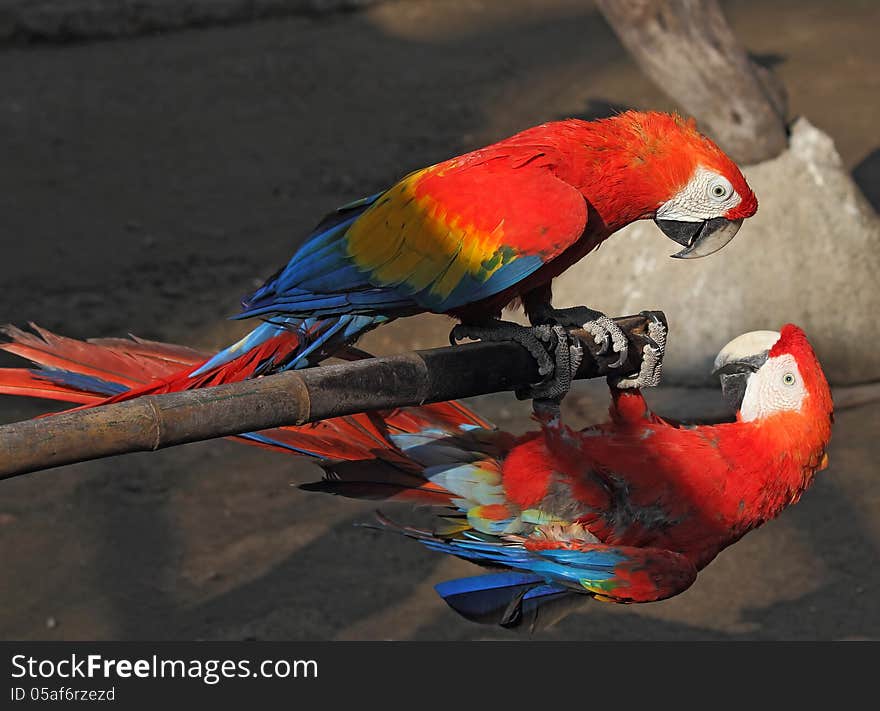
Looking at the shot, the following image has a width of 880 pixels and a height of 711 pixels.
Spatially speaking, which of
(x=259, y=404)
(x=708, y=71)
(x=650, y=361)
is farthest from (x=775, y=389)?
(x=708, y=71)

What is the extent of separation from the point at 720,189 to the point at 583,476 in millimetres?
500

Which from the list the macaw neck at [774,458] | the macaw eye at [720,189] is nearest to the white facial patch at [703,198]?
the macaw eye at [720,189]

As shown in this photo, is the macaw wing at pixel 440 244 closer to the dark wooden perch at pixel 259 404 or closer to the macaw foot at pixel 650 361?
the dark wooden perch at pixel 259 404

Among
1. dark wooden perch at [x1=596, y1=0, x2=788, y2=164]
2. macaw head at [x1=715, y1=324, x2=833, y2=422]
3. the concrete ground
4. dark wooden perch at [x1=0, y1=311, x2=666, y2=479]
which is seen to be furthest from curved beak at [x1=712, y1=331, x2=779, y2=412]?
dark wooden perch at [x1=596, y1=0, x2=788, y2=164]

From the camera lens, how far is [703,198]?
6.26ft

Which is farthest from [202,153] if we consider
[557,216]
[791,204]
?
[557,216]

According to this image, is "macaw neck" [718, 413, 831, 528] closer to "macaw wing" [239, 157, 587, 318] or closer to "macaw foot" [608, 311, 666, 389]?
"macaw foot" [608, 311, 666, 389]

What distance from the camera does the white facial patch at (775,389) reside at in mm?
1872

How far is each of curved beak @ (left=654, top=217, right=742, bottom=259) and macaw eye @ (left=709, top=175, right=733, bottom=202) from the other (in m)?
0.05

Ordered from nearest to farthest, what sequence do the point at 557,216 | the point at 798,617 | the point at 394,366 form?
the point at 394,366
the point at 557,216
the point at 798,617

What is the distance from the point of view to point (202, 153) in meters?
5.93

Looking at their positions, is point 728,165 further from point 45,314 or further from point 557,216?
point 45,314

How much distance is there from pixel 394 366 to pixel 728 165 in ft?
2.13

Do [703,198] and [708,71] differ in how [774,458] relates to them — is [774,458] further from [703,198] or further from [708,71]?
[708,71]
